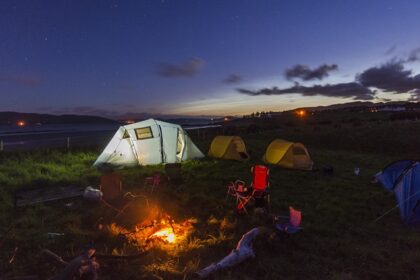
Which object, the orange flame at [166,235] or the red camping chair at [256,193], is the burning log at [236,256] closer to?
the orange flame at [166,235]

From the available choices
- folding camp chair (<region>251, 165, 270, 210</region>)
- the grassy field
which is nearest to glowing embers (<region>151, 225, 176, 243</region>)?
the grassy field

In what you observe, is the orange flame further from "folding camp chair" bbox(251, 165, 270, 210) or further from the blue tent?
the blue tent

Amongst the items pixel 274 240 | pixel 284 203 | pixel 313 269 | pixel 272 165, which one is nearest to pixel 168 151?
pixel 272 165

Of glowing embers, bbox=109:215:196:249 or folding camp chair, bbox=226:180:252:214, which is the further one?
folding camp chair, bbox=226:180:252:214

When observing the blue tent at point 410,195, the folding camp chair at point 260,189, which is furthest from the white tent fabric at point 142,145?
the blue tent at point 410,195

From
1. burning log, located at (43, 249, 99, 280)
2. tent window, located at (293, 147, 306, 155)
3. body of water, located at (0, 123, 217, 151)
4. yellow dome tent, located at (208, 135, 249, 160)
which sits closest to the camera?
burning log, located at (43, 249, 99, 280)

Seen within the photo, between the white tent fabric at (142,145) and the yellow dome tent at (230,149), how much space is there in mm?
2440

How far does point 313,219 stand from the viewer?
26.3ft

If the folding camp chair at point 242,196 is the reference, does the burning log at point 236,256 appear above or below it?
below

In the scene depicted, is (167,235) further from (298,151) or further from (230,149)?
(230,149)

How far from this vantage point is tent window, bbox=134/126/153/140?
1597 cm

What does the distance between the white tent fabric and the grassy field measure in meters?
2.40

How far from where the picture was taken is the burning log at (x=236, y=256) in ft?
16.6

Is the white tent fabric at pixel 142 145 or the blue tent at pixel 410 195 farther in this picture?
the white tent fabric at pixel 142 145
